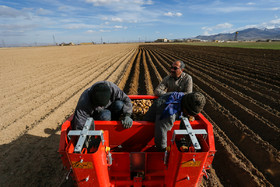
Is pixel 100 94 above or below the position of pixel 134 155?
above

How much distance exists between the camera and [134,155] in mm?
2057

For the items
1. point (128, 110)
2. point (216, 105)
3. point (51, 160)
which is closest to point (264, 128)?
point (216, 105)

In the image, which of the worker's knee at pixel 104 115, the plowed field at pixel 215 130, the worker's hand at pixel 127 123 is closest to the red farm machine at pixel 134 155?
the worker's hand at pixel 127 123

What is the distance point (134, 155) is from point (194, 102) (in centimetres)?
111

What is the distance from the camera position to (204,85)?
7.17 m

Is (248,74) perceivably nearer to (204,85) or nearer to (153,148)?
(204,85)

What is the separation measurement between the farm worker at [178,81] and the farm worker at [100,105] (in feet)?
3.35

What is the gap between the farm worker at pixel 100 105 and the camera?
2078 millimetres

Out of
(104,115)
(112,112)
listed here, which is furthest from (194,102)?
(112,112)

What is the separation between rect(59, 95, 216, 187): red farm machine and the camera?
1.48 m

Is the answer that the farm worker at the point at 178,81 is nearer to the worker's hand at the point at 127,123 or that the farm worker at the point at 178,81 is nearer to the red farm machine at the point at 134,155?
the red farm machine at the point at 134,155

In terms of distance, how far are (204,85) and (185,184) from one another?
→ 20.4 feet

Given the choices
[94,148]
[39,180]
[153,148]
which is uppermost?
[94,148]

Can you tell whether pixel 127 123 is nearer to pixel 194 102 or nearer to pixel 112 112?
pixel 112 112
